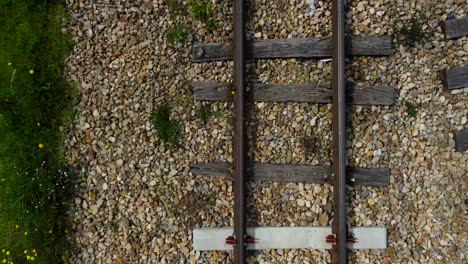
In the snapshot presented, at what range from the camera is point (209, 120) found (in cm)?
452

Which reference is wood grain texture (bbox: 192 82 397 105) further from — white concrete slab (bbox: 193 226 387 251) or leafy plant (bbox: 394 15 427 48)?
white concrete slab (bbox: 193 226 387 251)

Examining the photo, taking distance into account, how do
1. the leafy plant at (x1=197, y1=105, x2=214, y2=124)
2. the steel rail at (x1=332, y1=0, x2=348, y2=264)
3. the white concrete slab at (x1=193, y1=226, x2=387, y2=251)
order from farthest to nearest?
1. the leafy plant at (x1=197, y1=105, x2=214, y2=124)
2. the white concrete slab at (x1=193, y1=226, x2=387, y2=251)
3. the steel rail at (x1=332, y1=0, x2=348, y2=264)

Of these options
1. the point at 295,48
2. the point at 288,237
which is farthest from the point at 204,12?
the point at 288,237

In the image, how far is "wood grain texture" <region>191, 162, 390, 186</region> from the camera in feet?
14.6

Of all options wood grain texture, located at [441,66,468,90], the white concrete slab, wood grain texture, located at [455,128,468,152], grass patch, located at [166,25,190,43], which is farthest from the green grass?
wood grain texture, located at [455,128,468,152]

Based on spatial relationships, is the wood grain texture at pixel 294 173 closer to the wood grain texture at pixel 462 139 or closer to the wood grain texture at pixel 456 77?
the wood grain texture at pixel 462 139

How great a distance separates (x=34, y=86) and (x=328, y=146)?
10.5 feet

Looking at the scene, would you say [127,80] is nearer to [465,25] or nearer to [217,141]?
[217,141]

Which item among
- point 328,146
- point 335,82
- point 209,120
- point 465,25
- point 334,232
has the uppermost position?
point 465,25

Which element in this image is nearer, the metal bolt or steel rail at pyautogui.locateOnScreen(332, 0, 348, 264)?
steel rail at pyautogui.locateOnScreen(332, 0, 348, 264)

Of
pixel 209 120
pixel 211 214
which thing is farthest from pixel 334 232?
pixel 209 120

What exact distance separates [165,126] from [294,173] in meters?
1.48

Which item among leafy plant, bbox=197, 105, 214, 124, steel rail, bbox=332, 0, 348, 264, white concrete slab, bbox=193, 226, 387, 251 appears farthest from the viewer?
leafy plant, bbox=197, 105, 214, 124

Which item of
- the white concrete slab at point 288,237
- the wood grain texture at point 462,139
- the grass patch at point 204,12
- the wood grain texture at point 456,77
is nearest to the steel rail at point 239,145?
the white concrete slab at point 288,237
